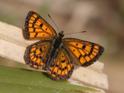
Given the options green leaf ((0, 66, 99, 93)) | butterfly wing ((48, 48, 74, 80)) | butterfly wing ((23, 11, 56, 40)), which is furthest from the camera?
butterfly wing ((23, 11, 56, 40))

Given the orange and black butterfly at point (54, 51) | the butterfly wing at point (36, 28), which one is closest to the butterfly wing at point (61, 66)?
the orange and black butterfly at point (54, 51)

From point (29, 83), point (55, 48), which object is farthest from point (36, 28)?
point (29, 83)

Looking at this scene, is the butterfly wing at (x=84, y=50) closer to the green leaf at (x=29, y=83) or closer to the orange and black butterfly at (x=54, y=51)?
the orange and black butterfly at (x=54, y=51)

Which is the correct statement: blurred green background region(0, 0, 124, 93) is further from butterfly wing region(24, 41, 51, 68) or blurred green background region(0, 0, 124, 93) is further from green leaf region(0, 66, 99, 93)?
green leaf region(0, 66, 99, 93)

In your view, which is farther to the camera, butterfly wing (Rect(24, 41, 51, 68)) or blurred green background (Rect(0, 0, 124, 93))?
blurred green background (Rect(0, 0, 124, 93))

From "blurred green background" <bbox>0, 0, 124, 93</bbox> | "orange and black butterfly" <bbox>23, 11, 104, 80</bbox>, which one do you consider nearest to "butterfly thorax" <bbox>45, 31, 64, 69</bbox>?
"orange and black butterfly" <bbox>23, 11, 104, 80</bbox>

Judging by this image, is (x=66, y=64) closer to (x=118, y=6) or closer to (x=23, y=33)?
(x=23, y=33)

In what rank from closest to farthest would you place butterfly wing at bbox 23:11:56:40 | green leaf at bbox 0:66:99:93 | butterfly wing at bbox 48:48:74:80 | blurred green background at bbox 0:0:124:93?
green leaf at bbox 0:66:99:93, butterfly wing at bbox 48:48:74:80, butterfly wing at bbox 23:11:56:40, blurred green background at bbox 0:0:124:93
